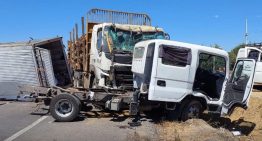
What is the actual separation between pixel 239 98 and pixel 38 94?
5777mm

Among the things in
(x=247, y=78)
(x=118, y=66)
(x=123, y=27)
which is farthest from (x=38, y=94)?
(x=247, y=78)

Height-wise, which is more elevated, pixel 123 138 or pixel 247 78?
pixel 247 78

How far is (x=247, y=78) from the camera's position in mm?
12102

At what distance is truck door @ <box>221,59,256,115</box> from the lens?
11992 mm

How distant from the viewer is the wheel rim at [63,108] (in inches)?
472

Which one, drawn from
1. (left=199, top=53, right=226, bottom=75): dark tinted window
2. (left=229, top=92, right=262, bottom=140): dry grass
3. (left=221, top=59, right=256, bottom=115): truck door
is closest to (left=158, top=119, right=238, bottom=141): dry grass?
(left=221, top=59, right=256, bottom=115): truck door

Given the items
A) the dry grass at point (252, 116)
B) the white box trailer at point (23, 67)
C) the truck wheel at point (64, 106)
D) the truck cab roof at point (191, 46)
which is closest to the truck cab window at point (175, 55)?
the truck cab roof at point (191, 46)

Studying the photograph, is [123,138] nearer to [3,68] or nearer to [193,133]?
[193,133]

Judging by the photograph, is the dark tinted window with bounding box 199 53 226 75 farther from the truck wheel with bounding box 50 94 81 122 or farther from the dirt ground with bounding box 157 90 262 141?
the truck wheel with bounding box 50 94 81 122

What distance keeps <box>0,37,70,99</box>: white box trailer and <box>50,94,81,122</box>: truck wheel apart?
4.76m

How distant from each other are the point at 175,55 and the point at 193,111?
1.78 m

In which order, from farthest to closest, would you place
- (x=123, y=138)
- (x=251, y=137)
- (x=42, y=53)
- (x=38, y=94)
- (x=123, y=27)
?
(x=42, y=53) < (x=123, y=27) < (x=38, y=94) < (x=251, y=137) < (x=123, y=138)

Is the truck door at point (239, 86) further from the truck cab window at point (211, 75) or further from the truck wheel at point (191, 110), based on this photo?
the truck wheel at point (191, 110)

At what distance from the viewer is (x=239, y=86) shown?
12227 mm
